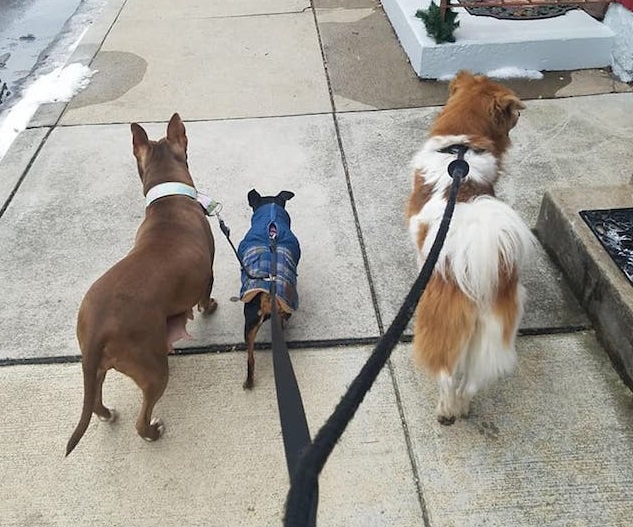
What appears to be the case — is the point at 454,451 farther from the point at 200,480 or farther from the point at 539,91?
the point at 539,91

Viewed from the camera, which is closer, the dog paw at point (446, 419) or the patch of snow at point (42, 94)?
the dog paw at point (446, 419)

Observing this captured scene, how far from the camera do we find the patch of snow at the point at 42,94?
505 centimetres

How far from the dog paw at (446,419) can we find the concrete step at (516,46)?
3.67 meters

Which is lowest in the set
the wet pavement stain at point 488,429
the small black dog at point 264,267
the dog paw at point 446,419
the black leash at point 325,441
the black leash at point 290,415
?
the wet pavement stain at point 488,429

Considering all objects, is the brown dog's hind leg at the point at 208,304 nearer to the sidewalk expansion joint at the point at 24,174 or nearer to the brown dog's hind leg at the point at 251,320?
the brown dog's hind leg at the point at 251,320

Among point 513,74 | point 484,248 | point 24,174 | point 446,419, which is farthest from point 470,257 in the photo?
point 513,74

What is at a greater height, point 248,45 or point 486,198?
point 486,198

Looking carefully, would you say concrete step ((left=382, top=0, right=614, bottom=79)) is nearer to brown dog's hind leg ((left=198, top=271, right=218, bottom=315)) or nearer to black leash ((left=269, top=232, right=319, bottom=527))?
brown dog's hind leg ((left=198, top=271, right=218, bottom=315))

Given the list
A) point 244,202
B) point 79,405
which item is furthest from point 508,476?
point 244,202

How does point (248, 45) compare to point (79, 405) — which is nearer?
point (79, 405)

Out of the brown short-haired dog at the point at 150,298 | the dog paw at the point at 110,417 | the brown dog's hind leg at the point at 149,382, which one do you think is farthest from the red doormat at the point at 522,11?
the dog paw at the point at 110,417

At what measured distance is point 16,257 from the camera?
3.77m

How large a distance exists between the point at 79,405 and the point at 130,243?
1242 mm

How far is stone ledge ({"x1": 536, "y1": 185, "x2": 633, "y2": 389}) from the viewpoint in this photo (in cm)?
292
